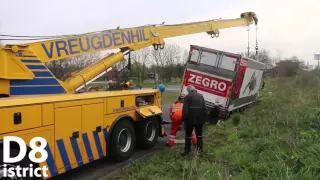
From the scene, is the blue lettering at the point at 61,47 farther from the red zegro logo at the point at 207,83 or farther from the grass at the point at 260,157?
the red zegro logo at the point at 207,83

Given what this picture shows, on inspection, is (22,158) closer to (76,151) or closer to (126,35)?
(76,151)

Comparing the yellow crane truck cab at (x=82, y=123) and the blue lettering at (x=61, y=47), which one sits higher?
the blue lettering at (x=61, y=47)

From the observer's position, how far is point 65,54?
786 centimetres

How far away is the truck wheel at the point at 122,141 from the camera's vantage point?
718cm

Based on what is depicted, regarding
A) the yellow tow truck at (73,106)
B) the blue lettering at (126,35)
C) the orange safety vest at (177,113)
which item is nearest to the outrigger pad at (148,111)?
the yellow tow truck at (73,106)

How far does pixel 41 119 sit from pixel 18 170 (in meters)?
0.82

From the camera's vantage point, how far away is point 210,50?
500 inches

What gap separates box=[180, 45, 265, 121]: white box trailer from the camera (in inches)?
487

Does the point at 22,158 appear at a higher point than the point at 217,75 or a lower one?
lower

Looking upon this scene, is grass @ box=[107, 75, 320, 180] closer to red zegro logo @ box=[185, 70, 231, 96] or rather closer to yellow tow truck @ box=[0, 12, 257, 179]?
yellow tow truck @ box=[0, 12, 257, 179]

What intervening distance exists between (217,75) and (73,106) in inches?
307

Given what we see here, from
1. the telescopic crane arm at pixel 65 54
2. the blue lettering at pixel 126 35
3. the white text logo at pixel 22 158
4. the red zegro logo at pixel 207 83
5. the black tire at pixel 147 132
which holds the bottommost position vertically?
the black tire at pixel 147 132

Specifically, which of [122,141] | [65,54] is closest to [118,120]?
[122,141]

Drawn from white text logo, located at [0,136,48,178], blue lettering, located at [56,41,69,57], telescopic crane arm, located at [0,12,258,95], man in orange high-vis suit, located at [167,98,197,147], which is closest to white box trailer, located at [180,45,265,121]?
telescopic crane arm, located at [0,12,258,95]
